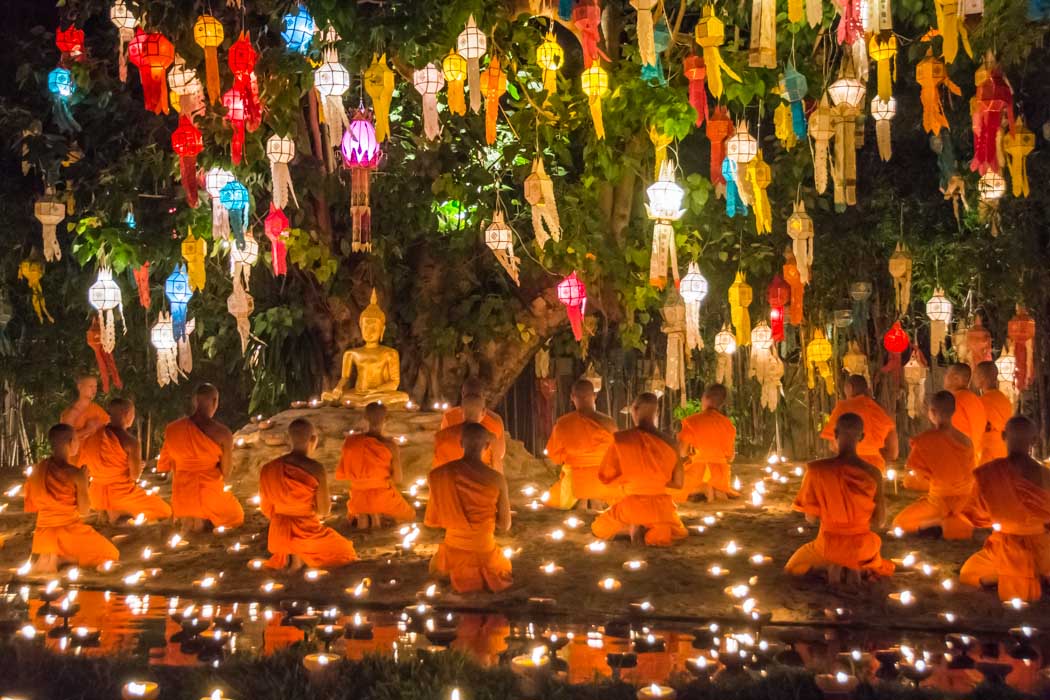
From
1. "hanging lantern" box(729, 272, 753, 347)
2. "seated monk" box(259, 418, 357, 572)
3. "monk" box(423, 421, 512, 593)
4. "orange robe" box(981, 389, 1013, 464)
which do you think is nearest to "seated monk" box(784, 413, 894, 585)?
"monk" box(423, 421, 512, 593)

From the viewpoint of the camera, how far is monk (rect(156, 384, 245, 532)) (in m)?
8.02

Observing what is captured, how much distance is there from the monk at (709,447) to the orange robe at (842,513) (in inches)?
93.2

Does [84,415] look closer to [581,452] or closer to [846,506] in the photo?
[581,452]

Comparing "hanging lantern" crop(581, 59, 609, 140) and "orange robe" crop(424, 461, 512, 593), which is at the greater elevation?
"hanging lantern" crop(581, 59, 609, 140)

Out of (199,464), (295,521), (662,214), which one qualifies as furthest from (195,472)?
(662,214)

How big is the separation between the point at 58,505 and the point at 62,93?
4148 millimetres

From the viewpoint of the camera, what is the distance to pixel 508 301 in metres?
11.9

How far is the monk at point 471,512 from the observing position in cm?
618

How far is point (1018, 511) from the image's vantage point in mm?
5801

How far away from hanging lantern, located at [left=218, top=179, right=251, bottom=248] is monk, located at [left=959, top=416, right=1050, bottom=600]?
572 centimetres

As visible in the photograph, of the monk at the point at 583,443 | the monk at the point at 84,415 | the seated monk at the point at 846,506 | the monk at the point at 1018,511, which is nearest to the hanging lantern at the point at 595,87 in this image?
the monk at the point at 583,443

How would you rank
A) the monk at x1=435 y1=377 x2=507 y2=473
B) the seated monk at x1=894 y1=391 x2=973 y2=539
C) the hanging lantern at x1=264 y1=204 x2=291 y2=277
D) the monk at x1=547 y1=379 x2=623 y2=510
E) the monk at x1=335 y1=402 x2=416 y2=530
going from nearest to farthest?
the seated monk at x1=894 y1=391 x2=973 y2=539 < the monk at x1=335 y1=402 x2=416 y2=530 < the monk at x1=547 y1=379 x2=623 y2=510 < the monk at x1=435 y1=377 x2=507 y2=473 < the hanging lantern at x1=264 y1=204 x2=291 y2=277

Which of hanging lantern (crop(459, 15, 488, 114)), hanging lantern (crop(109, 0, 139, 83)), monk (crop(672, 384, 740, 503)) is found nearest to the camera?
hanging lantern (crop(459, 15, 488, 114))

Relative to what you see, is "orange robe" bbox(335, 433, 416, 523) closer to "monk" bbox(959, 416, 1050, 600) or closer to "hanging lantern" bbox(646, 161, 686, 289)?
"hanging lantern" bbox(646, 161, 686, 289)
